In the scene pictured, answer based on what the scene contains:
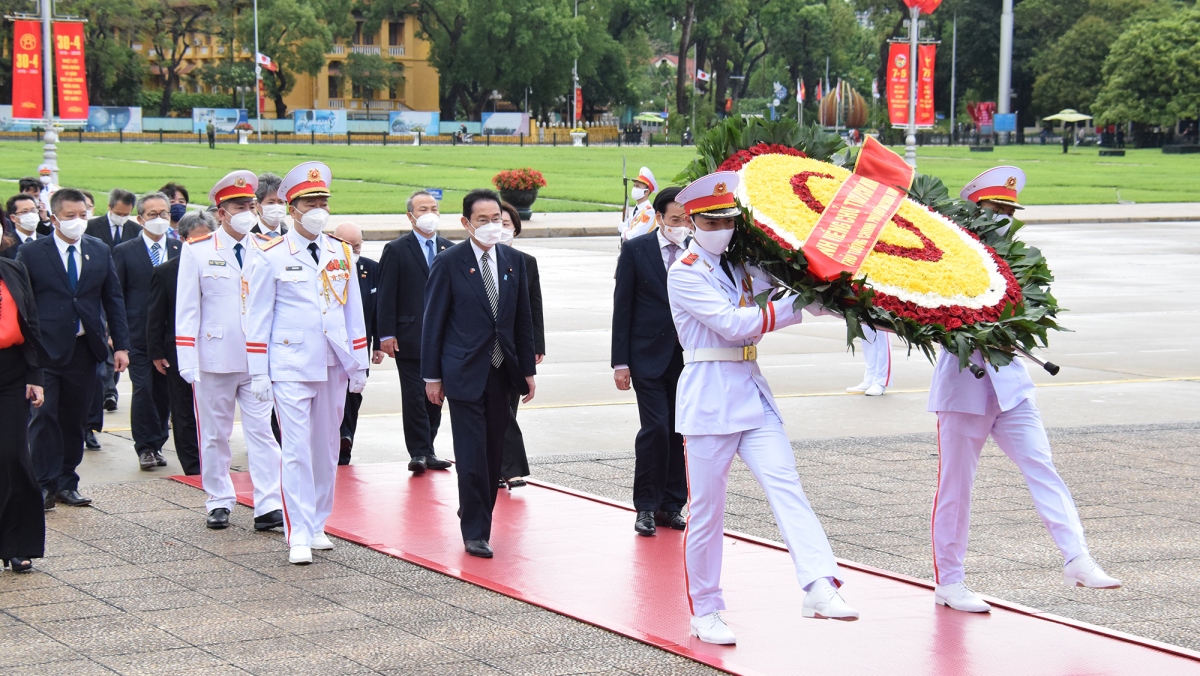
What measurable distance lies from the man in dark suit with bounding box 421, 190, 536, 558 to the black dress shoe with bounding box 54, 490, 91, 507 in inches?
97.7

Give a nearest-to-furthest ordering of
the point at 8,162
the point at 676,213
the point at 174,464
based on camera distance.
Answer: the point at 676,213
the point at 174,464
the point at 8,162

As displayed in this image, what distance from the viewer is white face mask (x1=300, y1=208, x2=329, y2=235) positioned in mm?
7469

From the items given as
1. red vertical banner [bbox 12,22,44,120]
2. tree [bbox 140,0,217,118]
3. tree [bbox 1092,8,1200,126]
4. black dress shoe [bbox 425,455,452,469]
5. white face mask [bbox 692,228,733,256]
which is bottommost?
black dress shoe [bbox 425,455,452,469]

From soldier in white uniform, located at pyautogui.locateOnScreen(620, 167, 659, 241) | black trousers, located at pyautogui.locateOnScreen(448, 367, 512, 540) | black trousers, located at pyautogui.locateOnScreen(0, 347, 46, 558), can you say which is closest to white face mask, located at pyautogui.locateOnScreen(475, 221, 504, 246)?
black trousers, located at pyautogui.locateOnScreen(448, 367, 512, 540)

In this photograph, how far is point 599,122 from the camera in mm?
111562

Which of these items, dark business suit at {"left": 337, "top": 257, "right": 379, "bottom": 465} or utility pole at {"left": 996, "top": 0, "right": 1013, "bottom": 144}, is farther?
utility pole at {"left": 996, "top": 0, "right": 1013, "bottom": 144}

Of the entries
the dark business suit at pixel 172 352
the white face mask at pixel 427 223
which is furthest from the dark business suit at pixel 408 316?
the dark business suit at pixel 172 352

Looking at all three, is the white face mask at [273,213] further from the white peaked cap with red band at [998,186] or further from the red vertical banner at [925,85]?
the red vertical banner at [925,85]

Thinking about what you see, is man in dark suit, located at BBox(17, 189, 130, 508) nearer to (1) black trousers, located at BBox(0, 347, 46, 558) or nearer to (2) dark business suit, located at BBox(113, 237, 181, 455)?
(2) dark business suit, located at BBox(113, 237, 181, 455)

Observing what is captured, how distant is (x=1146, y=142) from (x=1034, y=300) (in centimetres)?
8748

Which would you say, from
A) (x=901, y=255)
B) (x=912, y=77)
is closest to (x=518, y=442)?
(x=901, y=255)

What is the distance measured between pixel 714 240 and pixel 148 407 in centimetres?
544

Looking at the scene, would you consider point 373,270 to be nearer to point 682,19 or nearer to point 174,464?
point 174,464

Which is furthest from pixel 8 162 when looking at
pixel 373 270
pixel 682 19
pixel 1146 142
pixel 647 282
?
pixel 1146 142
